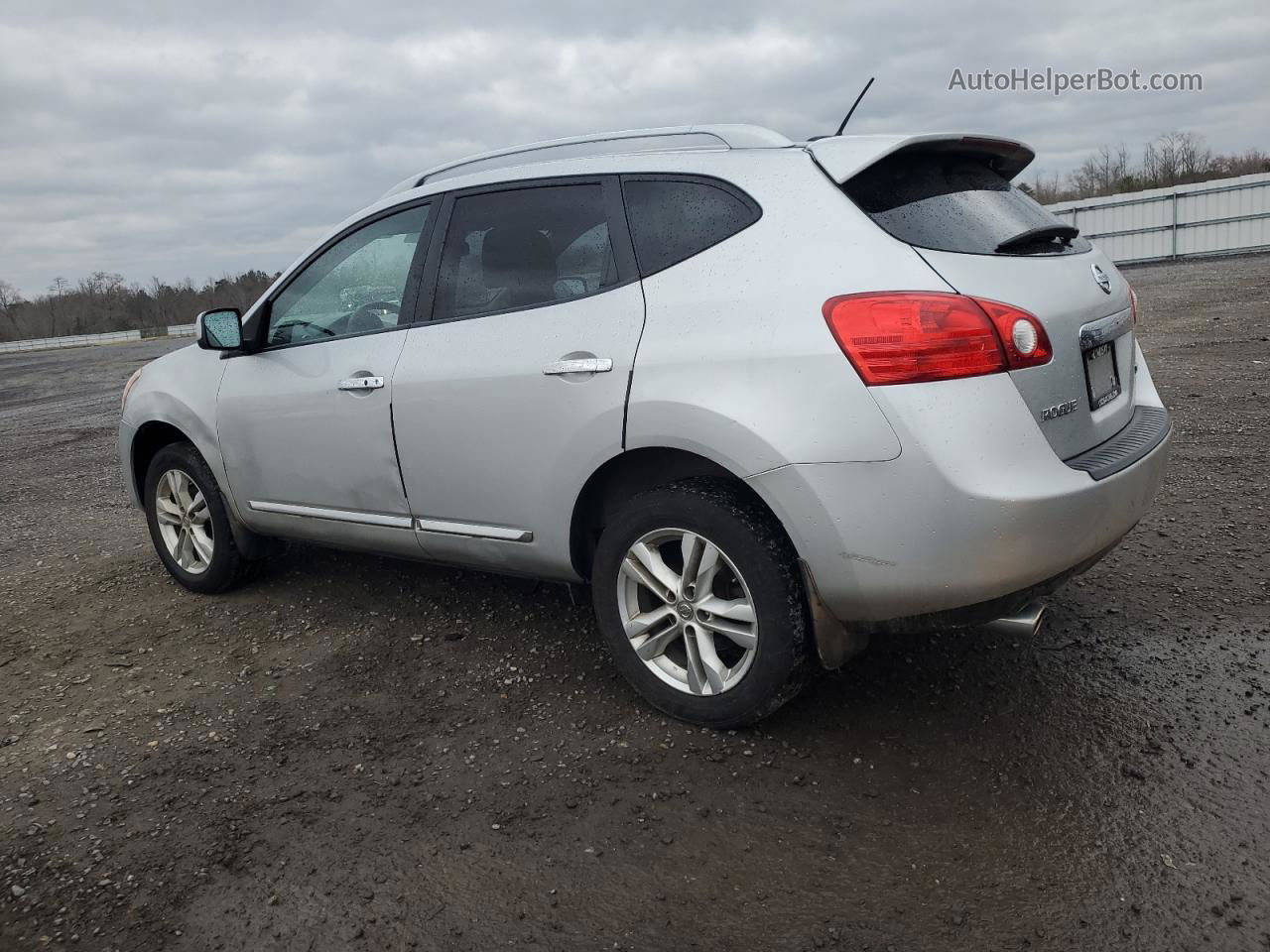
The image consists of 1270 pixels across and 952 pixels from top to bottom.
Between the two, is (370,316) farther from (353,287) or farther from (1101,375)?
(1101,375)

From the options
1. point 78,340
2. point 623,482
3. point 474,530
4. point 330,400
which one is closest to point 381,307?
point 330,400

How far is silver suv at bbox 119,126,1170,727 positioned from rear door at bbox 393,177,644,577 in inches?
0.4

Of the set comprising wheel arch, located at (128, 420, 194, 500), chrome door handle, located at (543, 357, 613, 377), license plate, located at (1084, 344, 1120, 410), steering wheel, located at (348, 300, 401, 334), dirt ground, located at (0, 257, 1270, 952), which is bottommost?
dirt ground, located at (0, 257, 1270, 952)

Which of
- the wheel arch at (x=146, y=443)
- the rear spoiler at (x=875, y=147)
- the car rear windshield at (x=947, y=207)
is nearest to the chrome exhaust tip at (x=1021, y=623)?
the car rear windshield at (x=947, y=207)

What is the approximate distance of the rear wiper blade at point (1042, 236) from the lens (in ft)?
9.79

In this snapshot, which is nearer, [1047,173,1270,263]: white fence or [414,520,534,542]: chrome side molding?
[414,520,534,542]: chrome side molding

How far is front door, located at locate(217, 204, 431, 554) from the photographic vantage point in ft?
12.9

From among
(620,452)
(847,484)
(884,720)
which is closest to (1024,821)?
(884,720)

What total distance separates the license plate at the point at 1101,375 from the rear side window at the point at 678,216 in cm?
110

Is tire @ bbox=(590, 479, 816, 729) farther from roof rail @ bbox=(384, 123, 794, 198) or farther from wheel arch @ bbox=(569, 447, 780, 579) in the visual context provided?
roof rail @ bbox=(384, 123, 794, 198)

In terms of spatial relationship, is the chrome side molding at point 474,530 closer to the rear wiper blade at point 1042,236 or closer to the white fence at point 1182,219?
the rear wiper blade at point 1042,236

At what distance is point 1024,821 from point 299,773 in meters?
2.17

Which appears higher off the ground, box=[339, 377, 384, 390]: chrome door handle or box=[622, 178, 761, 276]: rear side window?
box=[622, 178, 761, 276]: rear side window

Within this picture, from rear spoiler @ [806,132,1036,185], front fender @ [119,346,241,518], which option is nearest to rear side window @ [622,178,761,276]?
rear spoiler @ [806,132,1036,185]
